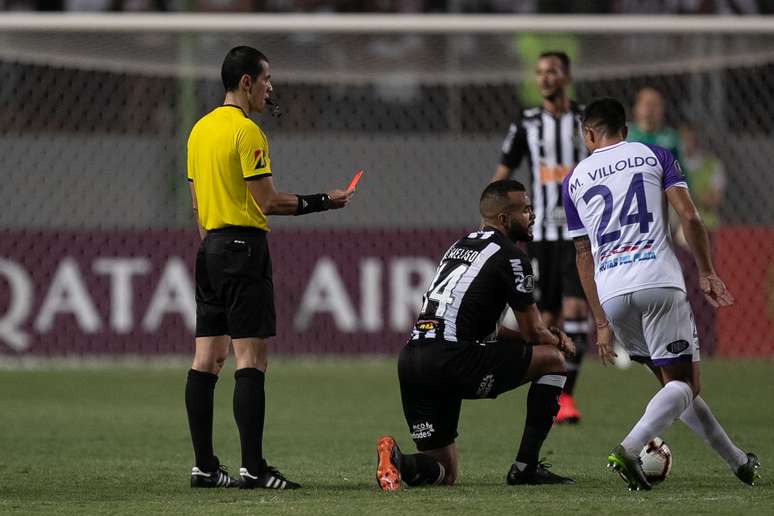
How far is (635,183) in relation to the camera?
247 inches

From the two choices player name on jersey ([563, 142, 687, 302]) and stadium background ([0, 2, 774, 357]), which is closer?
player name on jersey ([563, 142, 687, 302])

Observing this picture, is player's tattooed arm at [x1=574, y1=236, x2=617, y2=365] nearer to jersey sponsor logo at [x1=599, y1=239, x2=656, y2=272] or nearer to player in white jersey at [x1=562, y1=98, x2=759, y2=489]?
player in white jersey at [x1=562, y1=98, x2=759, y2=489]

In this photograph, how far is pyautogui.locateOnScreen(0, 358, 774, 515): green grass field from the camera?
5.79 m

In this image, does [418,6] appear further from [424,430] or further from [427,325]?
[424,430]

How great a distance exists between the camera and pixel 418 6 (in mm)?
16141

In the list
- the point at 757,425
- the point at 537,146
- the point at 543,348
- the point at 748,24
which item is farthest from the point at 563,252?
the point at 748,24

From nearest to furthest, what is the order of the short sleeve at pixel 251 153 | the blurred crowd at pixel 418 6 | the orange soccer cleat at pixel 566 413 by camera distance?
the short sleeve at pixel 251 153 < the orange soccer cleat at pixel 566 413 < the blurred crowd at pixel 418 6

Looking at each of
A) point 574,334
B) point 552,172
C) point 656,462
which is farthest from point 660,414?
point 552,172

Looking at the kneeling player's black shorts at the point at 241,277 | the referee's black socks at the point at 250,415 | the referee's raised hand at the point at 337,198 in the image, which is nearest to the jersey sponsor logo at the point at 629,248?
the referee's raised hand at the point at 337,198

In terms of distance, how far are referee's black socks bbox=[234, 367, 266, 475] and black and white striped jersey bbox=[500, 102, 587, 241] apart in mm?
3617

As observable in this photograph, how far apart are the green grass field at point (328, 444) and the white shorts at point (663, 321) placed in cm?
58

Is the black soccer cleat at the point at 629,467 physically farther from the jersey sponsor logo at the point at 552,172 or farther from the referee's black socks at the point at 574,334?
the jersey sponsor logo at the point at 552,172

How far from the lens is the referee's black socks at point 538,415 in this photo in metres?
6.37

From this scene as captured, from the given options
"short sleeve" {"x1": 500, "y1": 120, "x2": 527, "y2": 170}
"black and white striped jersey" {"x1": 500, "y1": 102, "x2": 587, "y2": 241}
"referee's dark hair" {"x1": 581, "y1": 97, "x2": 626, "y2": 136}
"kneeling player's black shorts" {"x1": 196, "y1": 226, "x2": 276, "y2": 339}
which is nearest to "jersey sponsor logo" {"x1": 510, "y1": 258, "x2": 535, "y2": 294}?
"referee's dark hair" {"x1": 581, "y1": 97, "x2": 626, "y2": 136}
